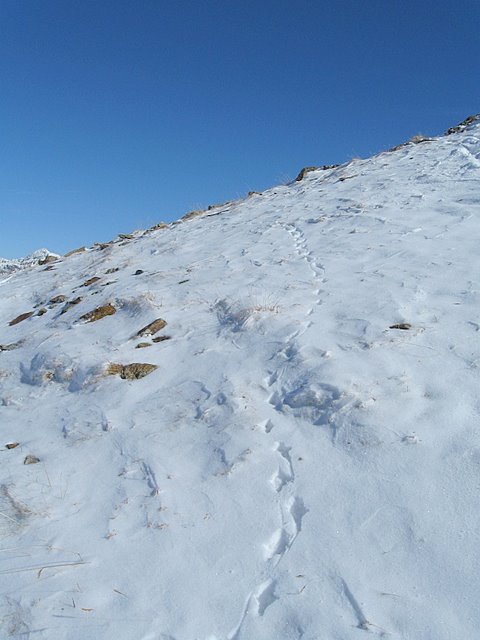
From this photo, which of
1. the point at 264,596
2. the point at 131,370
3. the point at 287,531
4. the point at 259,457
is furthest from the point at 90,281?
the point at 264,596

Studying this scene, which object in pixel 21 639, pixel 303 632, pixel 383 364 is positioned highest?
pixel 383 364

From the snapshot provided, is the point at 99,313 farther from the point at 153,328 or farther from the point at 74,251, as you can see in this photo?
the point at 74,251

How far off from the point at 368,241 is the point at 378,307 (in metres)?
2.70

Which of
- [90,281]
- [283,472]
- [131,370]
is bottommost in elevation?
[283,472]

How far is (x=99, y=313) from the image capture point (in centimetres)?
689

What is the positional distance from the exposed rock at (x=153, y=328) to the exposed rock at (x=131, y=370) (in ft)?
2.47

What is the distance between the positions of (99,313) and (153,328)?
1.34 m

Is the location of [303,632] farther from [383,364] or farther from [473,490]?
[383,364]

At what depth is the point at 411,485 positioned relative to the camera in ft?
9.52

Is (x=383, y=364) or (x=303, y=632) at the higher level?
(x=383, y=364)

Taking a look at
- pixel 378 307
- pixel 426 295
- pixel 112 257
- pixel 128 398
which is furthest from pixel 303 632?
pixel 112 257

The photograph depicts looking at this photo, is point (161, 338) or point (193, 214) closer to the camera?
point (161, 338)

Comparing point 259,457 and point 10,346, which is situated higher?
point 10,346

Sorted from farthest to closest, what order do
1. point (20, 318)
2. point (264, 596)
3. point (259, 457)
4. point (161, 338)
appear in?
point (20, 318)
point (161, 338)
point (259, 457)
point (264, 596)
